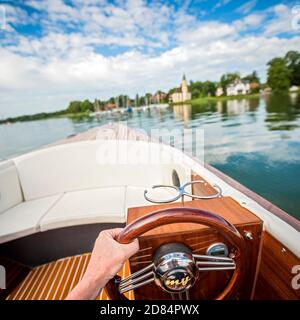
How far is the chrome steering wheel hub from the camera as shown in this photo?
0.47m

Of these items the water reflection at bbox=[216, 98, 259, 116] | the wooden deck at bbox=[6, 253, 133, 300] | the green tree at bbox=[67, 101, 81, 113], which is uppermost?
the green tree at bbox=[67, 101, 81, 113]

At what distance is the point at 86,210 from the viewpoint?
1.41 m

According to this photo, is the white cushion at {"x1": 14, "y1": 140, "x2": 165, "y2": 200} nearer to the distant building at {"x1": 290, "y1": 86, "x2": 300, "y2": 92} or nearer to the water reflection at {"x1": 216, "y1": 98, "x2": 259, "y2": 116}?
the water reflection at {"x1": 216, "y1": 98, "x2": 259, "y2": 116}

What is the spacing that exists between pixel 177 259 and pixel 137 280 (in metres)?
0.13

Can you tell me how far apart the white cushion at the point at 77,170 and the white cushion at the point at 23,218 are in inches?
5.8

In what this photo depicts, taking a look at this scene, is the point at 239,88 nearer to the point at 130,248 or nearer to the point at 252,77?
the point at 252,77

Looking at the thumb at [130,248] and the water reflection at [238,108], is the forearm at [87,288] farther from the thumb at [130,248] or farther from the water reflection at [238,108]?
the water reflection at [238,108]

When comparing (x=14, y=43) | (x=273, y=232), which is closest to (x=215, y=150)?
(x=273, y=232)

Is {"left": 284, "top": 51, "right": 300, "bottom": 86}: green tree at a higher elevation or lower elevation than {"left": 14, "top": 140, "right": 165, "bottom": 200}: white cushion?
higher

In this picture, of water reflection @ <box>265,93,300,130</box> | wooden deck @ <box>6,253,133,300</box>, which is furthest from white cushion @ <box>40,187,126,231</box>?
water reflection @ <box>265,93,300,130</box>

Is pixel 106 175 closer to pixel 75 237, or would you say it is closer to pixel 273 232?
pixel 75 237

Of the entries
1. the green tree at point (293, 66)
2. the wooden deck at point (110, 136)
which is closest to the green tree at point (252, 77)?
the green tree at point (293, 66)

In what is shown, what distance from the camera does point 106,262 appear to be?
42cm

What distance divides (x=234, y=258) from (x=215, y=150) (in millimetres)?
3821
